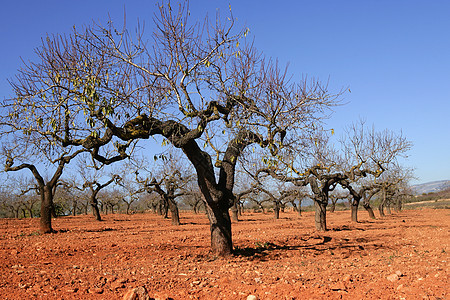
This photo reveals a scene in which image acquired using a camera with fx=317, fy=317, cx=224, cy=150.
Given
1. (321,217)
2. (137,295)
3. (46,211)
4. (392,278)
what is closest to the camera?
(137,295)

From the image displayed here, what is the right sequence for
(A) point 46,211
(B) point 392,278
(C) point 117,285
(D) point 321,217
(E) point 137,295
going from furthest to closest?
1. (D) point 321,217
2. (A) point 46,211
3. (B) point 392,278
4. (C) point 117,285
5. (E) point 137,295

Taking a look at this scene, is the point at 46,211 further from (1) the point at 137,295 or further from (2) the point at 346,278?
(2) the point at 346,278

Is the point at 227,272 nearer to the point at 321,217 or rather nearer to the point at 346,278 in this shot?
the point at 346,278

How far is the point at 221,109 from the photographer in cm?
833

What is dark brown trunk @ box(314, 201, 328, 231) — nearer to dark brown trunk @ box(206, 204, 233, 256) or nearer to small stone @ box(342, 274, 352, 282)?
dark brown trunk @ box(206, 204, 233, 256)

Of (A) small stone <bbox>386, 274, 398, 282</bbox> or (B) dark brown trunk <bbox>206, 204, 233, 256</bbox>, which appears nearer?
(A) small stone <bbox>386, 274, 398, 282</bbox>

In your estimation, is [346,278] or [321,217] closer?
[346,278]

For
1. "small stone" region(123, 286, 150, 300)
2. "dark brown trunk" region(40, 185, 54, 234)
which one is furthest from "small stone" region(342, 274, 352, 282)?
"dark brown trunk" region(40, 185, 54, 234)

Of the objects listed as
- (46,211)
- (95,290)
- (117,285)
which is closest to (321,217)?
(117,285)

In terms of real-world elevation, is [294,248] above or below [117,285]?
below

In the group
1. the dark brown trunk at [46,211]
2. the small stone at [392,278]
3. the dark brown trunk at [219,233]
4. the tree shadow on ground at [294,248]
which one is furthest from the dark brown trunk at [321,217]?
the dark brown trunk at [46,211]

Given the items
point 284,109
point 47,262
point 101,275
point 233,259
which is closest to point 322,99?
point 284,109

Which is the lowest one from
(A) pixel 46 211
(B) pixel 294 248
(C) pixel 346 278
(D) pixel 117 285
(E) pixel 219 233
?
(B) pixel 294 248

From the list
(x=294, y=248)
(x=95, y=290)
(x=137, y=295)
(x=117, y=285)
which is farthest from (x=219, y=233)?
(x=137, y=295)
